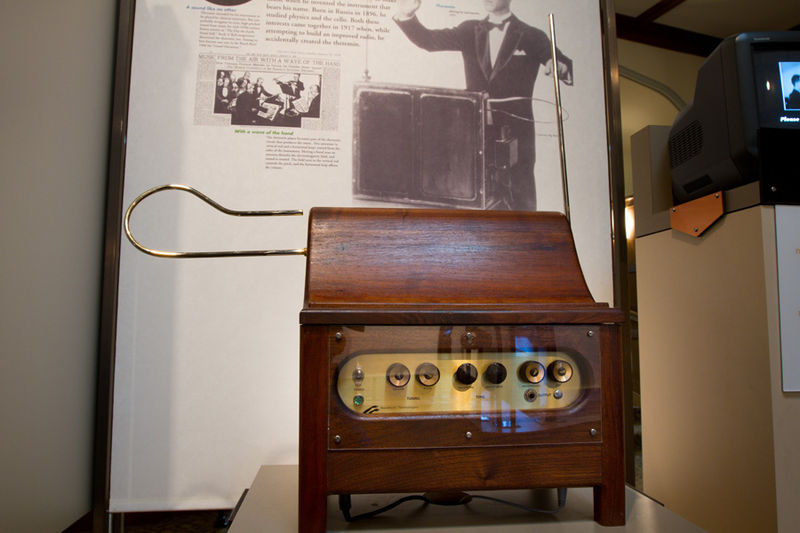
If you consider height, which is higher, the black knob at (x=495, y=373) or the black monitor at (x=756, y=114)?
the black monitor at (x=756, y=114)

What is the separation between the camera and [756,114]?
95 cm

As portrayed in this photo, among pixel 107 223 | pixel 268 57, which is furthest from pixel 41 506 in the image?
pixel 268 57

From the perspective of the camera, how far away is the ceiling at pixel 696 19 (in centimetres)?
275

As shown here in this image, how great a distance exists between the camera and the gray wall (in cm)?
97

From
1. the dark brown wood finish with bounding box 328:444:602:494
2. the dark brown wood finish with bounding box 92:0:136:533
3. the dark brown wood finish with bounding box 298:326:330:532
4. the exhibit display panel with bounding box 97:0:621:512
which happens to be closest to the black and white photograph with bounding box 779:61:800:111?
the exhibit display panel with bounding box 97:0:621:512

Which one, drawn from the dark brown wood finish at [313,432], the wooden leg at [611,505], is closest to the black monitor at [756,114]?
the wooden leg at [611,505]

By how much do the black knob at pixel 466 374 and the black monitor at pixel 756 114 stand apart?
2.19 ft

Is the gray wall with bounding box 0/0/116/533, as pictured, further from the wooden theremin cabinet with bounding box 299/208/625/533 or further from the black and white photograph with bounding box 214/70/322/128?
the wooden theremin cabinet with bounding box 299/208/625/533

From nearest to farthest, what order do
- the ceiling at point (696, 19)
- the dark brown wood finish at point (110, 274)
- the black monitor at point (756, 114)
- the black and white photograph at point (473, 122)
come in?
1. the black monitor at point (756, 114)
2. the dark brown wood finish at point (110, 274)
3. the black and white photograph at point (473, 122)
4. the ceiling at point (696, 19)

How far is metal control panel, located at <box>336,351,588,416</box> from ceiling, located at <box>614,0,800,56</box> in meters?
2.77

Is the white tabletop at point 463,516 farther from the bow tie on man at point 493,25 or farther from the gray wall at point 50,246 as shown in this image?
the bow tie on man at point 493,25

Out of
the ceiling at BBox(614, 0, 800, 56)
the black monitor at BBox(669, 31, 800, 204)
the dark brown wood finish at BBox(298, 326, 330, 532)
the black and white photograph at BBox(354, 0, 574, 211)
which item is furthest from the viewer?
the ceiling at BBox(614, 0, 800, 56)

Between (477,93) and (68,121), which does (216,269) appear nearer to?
(68,121)

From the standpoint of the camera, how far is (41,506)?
1046 millimetres
